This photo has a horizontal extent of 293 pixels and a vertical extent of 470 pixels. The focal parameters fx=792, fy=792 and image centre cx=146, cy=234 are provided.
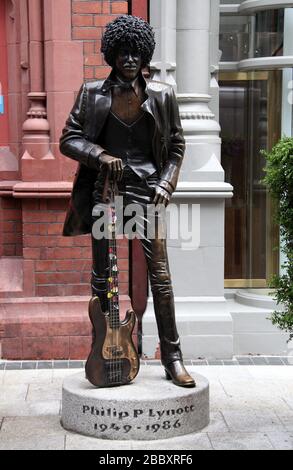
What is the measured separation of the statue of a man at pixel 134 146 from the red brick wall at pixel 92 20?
1739mm

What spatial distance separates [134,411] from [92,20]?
3483 mm

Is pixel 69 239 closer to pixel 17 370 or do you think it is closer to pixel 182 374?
pixel 17 370

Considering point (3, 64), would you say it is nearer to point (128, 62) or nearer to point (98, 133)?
point (98, 133)

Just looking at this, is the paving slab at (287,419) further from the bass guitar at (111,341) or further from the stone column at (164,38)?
the stone column at (164,38)

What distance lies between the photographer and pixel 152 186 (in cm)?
516

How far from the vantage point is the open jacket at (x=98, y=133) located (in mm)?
5035

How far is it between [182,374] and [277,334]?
7.38 feet

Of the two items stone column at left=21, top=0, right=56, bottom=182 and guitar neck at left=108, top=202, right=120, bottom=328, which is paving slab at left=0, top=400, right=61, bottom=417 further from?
stone column at left=21, top=0, right=56, bottom=182

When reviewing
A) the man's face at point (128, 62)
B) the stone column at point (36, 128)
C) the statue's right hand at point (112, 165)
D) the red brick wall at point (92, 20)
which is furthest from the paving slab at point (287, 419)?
the red brick wall at point (92, 20)

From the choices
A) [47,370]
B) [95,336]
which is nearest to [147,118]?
[95,336]

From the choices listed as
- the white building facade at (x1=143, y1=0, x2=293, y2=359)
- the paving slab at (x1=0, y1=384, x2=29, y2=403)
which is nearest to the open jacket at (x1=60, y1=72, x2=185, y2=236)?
the paving slab at (x1=0, y1=384, x2=29, y2=403)

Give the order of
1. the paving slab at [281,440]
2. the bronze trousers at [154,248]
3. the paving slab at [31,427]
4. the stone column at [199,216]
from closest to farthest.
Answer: the paving slab at [281,440] < the paving slab at [31,427] < the bronze trousers at [154,248] < the stone column at [199,216]

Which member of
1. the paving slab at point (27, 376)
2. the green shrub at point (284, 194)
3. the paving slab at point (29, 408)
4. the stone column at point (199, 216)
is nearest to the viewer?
the green shrub at point (284, 194)
